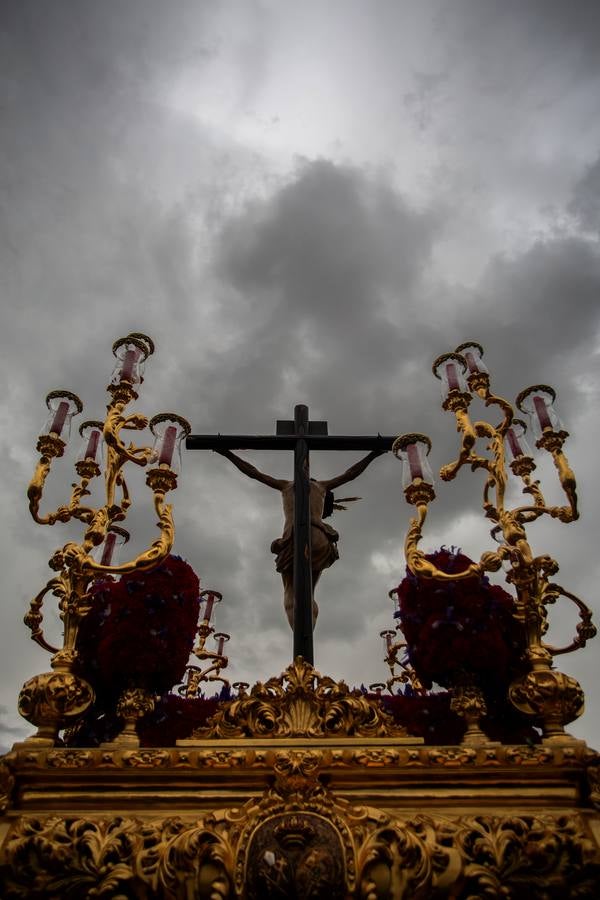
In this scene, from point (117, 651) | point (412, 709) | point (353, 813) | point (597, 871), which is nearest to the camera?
point (597, 871)

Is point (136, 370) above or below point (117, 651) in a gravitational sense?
above

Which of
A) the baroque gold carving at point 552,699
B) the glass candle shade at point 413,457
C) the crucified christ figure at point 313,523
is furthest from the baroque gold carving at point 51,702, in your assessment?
the baroque gold carving at point 552,699

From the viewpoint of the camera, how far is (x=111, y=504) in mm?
4230

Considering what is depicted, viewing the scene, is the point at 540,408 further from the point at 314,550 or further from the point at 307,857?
the point at 307,857

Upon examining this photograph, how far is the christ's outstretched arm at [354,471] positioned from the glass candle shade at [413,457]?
174 cm

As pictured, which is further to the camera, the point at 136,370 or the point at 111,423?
the point at 136,370

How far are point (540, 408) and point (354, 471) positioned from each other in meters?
2.21

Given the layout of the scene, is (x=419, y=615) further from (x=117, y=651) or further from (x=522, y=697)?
(x=117, y=651)

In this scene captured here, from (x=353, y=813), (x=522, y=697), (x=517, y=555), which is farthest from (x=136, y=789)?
(x=517, y=555)

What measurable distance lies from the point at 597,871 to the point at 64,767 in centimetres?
272

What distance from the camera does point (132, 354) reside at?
191 inches

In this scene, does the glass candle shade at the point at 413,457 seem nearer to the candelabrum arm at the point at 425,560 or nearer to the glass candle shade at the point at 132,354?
the candelabrum arm at the point at 425,560

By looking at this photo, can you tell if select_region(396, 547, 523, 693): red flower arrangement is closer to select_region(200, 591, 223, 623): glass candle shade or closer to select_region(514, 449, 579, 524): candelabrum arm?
select_region(514, 449, 579, 524): candelabrum arm

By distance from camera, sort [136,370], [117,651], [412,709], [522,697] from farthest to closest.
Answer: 1. [136,370]
2. [412,709]
3. [117,651]
4. [522,697]
